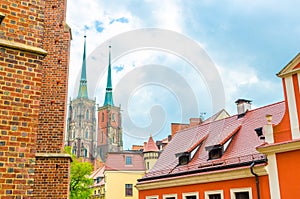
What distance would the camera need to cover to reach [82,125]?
337 feet

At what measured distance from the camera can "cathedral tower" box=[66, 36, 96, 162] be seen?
3851 inches

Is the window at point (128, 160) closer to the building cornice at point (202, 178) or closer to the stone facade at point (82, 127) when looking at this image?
the building cornice at point (202, 178)

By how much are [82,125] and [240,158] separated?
93333 mm

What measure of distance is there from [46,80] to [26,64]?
5.09 meters

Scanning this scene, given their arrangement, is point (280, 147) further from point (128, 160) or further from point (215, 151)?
point (128, 160)

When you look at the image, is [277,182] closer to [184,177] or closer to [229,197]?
[229,197]

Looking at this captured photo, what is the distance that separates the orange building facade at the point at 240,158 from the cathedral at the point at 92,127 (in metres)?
82.0

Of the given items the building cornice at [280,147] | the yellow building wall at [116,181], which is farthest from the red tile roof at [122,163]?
the building cornice at [280,147]

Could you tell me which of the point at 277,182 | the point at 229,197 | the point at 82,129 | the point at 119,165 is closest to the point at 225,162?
the point at 229,197

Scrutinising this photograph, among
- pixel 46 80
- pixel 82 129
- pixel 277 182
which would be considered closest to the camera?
pixel 46 80

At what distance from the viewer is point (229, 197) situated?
1261 cm

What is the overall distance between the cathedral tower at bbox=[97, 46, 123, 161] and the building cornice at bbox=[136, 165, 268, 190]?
8416 centimetres

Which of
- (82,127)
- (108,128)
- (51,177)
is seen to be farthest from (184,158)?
(108,128)

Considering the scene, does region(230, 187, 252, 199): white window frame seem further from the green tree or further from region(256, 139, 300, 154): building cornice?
the green tree
